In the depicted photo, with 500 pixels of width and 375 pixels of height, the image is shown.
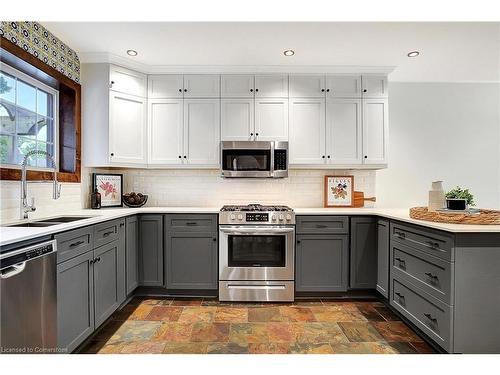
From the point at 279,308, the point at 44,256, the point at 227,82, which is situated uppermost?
the point at 227,82

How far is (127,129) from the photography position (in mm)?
2930

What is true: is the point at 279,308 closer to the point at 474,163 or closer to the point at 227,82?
the point at 227,82

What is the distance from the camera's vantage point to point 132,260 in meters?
2.64

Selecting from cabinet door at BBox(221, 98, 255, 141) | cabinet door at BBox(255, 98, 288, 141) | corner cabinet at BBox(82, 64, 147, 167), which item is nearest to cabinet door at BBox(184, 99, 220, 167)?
cabinet door at BBox(221, 98, 255, 141)

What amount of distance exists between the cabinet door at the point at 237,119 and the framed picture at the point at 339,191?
1.13 meters

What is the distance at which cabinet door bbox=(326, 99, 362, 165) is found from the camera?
307 centimetres

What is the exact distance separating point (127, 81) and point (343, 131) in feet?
8.00

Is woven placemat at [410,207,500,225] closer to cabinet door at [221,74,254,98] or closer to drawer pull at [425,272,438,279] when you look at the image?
drawer pull at [425,272,438,279]

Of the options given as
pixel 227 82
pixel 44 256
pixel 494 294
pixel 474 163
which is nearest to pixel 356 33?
pixel 227 82

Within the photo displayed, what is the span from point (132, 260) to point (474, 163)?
14.0 feet

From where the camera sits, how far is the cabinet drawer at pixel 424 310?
1.74m

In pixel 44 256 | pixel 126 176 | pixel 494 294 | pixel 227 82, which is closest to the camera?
pixel 44 256

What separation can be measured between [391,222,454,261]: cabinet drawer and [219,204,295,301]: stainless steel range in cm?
94

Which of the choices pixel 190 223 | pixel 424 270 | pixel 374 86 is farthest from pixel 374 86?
pixel 190 223
